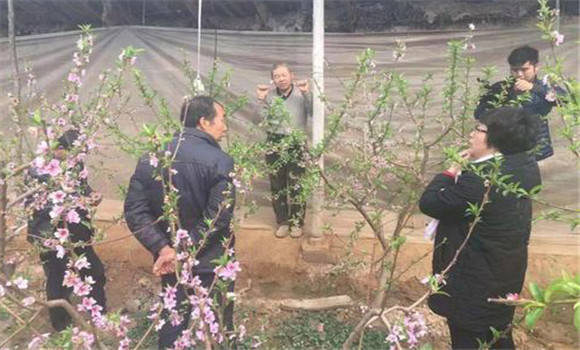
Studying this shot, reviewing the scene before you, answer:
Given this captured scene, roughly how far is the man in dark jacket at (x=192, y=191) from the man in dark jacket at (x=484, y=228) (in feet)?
3.04

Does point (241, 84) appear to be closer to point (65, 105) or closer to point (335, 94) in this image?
point (335, 94)

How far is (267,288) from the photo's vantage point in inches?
162

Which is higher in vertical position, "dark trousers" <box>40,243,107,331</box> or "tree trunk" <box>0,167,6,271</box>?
"tree trunk" <box>0,167,6,271</box>

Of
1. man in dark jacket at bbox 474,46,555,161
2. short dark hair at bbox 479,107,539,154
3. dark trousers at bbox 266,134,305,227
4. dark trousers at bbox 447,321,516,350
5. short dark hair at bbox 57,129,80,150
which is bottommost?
dark trousers at bbox 447,321,516,350

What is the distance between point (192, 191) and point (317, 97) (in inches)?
66.4

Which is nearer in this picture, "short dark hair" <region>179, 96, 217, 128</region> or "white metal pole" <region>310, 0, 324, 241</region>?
"short dark hair" <region>179, 96, 217, 128</region>

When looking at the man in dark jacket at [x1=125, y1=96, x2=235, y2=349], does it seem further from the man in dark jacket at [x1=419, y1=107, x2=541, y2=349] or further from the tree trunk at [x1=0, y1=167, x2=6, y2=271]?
the man in dark jacket at [x1=419, y1=107, x2=541, y2=349]

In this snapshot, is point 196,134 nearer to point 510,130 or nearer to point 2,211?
point 2,211

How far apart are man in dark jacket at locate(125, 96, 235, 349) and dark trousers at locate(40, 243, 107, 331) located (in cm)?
99

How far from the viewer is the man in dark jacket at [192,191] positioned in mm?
2479

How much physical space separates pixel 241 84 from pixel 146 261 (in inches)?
65.8

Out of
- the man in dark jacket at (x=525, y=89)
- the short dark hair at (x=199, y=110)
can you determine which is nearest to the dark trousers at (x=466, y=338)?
the man in dark jacket at (x=525, y=89)

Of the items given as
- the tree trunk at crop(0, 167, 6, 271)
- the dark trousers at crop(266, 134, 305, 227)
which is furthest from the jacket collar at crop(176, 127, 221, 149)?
the dark trousers at crop(266, 134, 305, 227)

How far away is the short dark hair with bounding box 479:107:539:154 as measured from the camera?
84.6 inches
